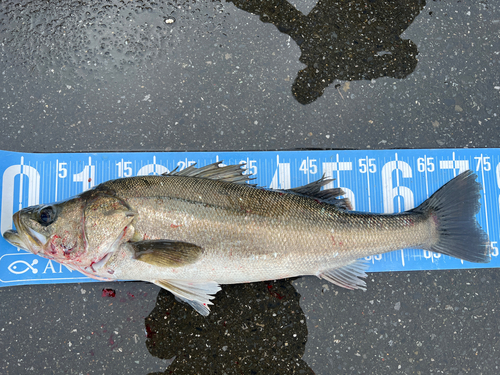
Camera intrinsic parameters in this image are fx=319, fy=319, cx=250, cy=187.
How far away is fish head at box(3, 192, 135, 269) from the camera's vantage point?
2.48 m

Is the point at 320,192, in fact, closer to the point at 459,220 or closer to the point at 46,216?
the point at 459,220

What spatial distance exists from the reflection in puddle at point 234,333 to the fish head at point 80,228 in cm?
95

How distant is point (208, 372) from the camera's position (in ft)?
10.2

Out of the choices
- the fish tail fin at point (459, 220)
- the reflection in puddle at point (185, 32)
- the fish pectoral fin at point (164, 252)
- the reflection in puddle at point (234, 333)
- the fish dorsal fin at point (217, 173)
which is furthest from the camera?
the reflection in puddle at point (185, 32)

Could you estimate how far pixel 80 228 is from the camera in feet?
8.18

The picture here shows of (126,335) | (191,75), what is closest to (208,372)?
(126,335)

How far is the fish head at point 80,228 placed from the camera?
248 cm

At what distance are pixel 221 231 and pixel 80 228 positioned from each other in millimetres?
1099

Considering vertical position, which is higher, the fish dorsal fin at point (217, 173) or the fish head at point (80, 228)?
the fish dorsal fin at point (217, 173)

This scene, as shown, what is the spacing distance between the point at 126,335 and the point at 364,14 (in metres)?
4.20

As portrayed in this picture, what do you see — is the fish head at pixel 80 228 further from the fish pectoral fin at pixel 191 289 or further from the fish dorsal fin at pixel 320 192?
the fish dorsal fin at pixel 320 192

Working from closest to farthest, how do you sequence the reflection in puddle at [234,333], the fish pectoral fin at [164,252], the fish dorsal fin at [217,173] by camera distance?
the fish pectoral fin at [164,252]
the fish dorsal fin at [217,173]
the reflection in puddle at [234,333]

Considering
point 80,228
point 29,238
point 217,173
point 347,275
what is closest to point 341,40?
point 217,173

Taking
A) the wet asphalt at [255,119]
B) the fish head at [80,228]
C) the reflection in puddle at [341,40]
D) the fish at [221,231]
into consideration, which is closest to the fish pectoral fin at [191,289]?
the fish at [221,231]
